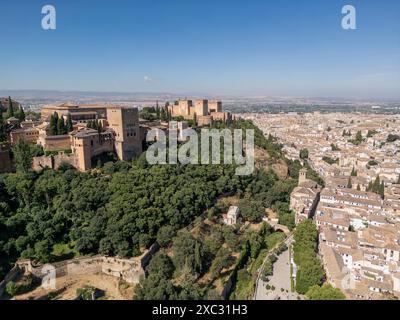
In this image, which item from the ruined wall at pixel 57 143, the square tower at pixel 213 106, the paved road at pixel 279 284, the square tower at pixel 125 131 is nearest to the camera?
the paved road at pixel 279 284

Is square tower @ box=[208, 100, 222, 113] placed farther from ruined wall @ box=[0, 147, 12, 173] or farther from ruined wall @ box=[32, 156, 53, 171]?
ruined wall @ box=[0, 147, 12, 173]

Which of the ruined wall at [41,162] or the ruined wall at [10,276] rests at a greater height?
the ruined wall at [41,162]

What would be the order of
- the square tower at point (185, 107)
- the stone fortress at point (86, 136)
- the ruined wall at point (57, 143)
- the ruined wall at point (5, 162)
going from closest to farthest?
the ruined wall at point (5, 162) → the stone fortress at point (86, 136) → the ruined wall at point (57, 143) → the square tower at point (185, 107)

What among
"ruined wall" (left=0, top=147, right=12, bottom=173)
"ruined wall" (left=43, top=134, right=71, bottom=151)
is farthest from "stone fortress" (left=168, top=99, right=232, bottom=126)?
"ruined wall" (left=0, top=147, right=12, bottom=173)

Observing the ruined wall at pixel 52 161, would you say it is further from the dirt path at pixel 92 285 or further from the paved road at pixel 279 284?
the paved road at pixel 279 284

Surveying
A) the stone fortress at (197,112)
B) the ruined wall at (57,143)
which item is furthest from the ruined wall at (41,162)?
the stone fortress at (197,112)

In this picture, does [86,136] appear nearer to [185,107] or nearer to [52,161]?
[52,161]
